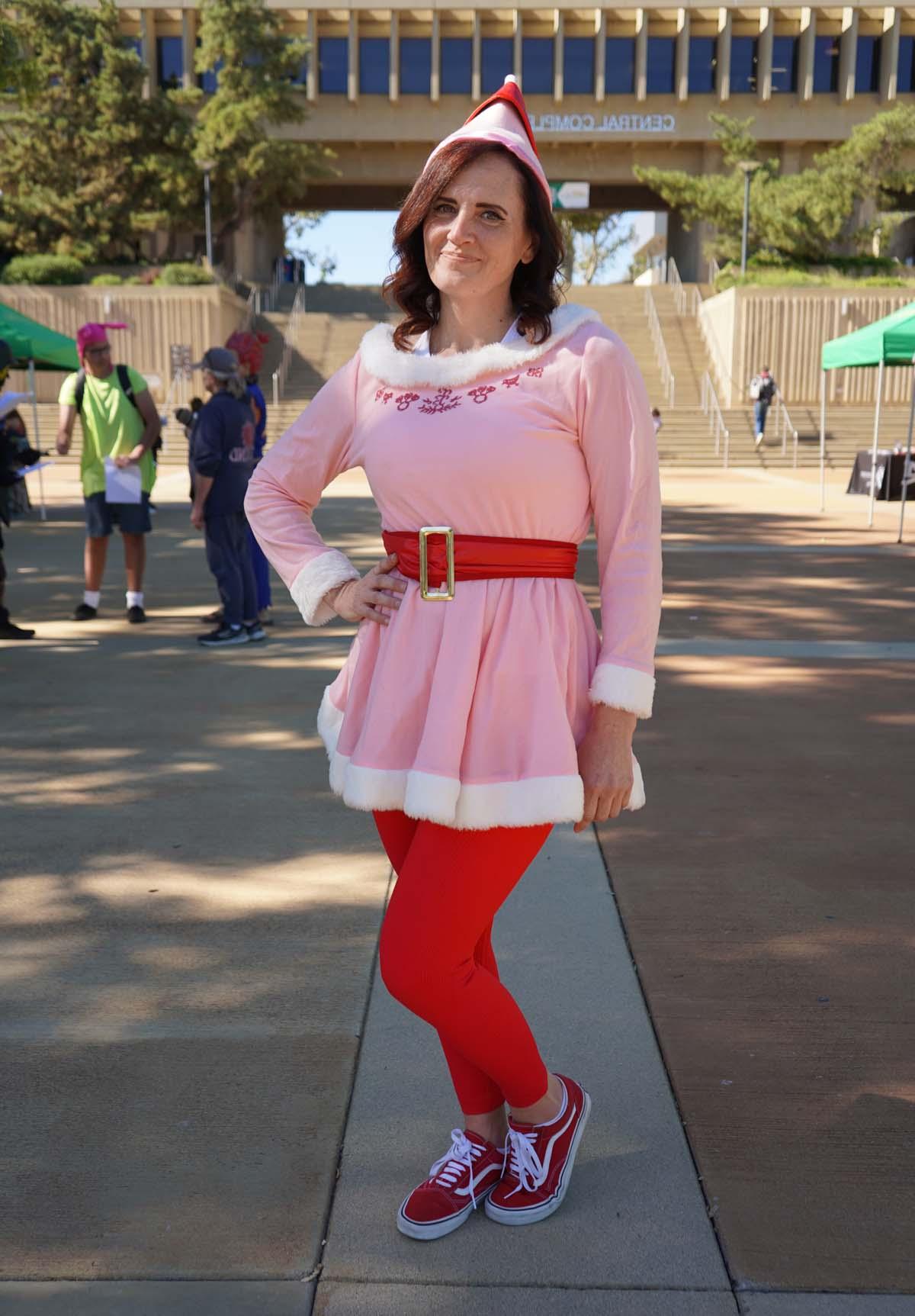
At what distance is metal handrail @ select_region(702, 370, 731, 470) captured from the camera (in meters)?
30.7

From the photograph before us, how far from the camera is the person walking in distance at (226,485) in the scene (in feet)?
26.2

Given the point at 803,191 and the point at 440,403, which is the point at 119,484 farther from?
the point at 803,191

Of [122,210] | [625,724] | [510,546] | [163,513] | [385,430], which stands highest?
[122,210]

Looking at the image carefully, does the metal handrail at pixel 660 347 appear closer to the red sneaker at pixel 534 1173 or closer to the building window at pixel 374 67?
the building window at pixel 374 67

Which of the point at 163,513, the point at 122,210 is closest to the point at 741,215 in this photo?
the point at 122,210

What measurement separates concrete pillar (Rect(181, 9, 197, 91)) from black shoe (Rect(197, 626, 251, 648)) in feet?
146

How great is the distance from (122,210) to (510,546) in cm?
4282

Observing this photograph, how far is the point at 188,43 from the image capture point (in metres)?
48.1

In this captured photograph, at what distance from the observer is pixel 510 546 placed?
223 centimetres

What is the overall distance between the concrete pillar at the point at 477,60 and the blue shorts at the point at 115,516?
145 ft

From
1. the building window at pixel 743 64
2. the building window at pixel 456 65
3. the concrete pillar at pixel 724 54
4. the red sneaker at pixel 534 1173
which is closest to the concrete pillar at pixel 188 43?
the building window at pixel 456 65

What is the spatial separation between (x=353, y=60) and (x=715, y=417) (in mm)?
24136

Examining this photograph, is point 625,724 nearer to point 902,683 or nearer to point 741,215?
point 902,683

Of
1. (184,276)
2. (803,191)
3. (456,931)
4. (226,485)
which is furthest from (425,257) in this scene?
(803,191)
